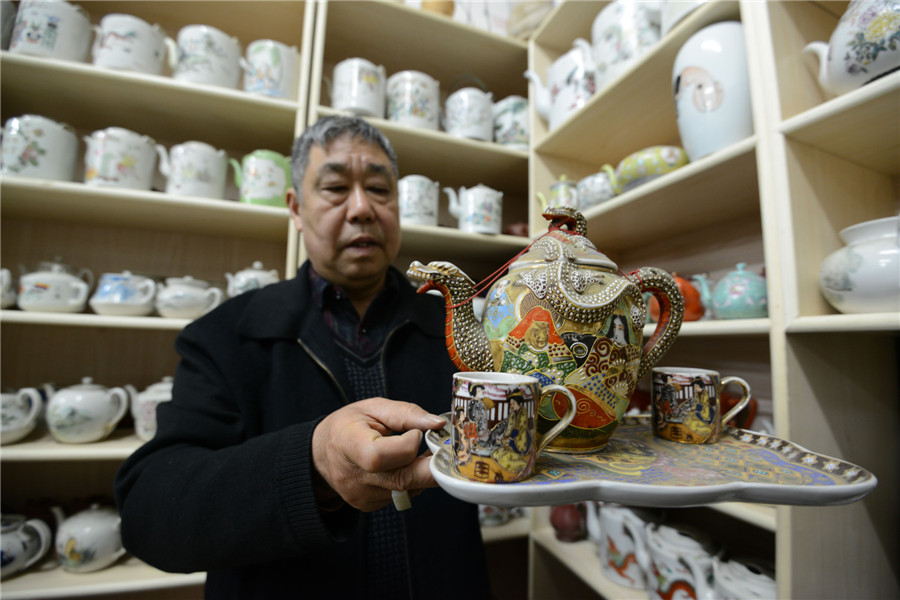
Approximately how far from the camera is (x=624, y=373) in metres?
0.43

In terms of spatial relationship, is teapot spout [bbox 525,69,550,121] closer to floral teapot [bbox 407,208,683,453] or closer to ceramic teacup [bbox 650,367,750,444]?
floral teapot [bbox 407,208,683,453]

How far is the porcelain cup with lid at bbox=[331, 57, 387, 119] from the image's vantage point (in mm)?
1138

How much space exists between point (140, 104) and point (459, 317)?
4.07 feet

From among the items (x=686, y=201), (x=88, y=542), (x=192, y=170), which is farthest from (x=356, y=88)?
(x=88, y=542)

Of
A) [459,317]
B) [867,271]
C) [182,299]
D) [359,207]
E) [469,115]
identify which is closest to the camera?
[459,317]

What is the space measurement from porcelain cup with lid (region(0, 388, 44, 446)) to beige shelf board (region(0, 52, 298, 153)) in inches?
31.4

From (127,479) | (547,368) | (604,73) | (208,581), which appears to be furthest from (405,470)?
(604,73)

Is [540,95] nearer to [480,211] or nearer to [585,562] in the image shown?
[480,211]

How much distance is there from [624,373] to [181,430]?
2.39 feet

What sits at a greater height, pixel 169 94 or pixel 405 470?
pixel 169 94

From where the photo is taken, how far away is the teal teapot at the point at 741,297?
2.37 feet

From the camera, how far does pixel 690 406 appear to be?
458mm

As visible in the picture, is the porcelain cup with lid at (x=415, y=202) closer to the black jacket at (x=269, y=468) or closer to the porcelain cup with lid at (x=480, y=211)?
the porcelain cup with lid at (x=480, y=211)

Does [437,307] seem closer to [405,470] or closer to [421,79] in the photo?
[405,470]
